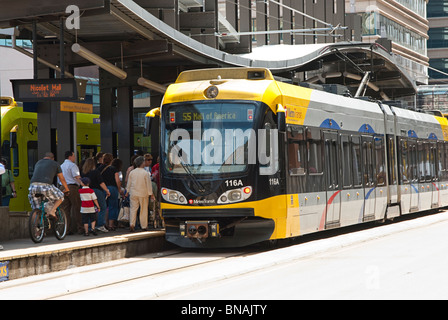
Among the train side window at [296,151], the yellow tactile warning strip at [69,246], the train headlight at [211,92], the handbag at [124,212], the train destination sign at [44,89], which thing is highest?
the train destination sign at [44,89]

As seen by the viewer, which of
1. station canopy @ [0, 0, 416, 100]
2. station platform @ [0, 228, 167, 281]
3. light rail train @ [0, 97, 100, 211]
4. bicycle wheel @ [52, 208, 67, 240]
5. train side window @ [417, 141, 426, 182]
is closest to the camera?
station platform @ [0, 228, 167, 281]

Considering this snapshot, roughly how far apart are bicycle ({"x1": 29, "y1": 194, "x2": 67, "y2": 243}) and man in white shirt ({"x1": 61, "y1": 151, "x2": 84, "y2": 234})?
1.05m

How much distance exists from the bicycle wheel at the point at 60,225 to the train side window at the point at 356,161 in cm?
684

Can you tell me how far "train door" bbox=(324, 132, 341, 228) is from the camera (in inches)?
740

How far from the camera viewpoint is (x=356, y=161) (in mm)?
20641

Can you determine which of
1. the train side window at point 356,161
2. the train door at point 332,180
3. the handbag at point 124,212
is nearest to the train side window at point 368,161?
the train side window at point 356,161

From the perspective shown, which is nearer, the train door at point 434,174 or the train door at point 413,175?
the train door at point 413,175

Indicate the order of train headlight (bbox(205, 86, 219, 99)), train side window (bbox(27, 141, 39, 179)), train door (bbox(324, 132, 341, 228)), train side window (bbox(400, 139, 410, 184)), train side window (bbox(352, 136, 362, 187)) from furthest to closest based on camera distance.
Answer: train side window (bbox(27, 141, 39, 179)), train side window (bbox(400, 139, 410, 184)), train side window (bbox(352, 136, 362, 187)), train door (bbox(324, 132, 341, 228)), train headlight (bbox(205, 86, 219, 99))

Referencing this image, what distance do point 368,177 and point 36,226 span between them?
28.6 feet

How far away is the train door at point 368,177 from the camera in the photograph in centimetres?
2127

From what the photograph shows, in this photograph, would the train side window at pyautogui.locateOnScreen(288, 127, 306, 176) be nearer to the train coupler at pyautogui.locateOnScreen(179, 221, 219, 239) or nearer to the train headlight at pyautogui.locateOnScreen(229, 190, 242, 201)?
the train headlight at pyautogui.locateOnScreen(229, 190, 242, 201)

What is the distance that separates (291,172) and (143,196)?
10.3ft

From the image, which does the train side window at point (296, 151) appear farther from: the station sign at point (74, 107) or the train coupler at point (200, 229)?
the station sign at point (74, 107)

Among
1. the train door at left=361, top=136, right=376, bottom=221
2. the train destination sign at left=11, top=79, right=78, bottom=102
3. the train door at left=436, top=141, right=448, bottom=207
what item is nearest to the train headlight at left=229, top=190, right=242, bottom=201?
the train destination sign at left=11, top=79, right=78, bottom=102
